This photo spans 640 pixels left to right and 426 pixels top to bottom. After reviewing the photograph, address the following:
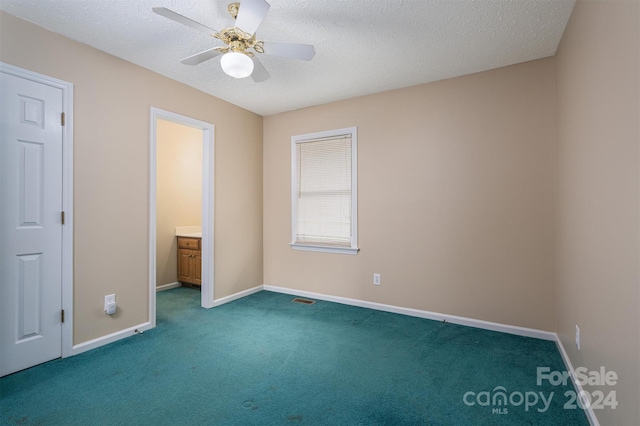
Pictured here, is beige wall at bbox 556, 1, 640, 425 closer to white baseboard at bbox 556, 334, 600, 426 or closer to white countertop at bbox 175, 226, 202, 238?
white baseboard at bbox 556, 334, 600, 426

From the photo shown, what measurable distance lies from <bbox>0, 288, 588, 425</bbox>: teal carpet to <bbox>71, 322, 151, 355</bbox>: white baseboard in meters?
0.07

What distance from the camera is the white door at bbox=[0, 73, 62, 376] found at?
2.20 metres

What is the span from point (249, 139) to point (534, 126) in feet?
11.0

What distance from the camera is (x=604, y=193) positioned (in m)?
1.55

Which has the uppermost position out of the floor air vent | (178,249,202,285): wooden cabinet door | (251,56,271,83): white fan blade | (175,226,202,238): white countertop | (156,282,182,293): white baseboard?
(251,56,271,83): white fan blade

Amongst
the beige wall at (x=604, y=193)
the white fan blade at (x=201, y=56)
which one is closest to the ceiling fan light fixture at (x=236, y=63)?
the white fan blade at (x=201, y=56)

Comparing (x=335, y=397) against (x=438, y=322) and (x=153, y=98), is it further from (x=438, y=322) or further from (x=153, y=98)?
(x=153, y=98)

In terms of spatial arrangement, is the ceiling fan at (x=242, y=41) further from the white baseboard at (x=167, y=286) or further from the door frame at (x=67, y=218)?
the white baseboard at (x=167, y=286)

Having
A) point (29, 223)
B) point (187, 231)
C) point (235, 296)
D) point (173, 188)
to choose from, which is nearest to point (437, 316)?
point (235, 296)

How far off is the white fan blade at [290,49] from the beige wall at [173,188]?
10.5 feet

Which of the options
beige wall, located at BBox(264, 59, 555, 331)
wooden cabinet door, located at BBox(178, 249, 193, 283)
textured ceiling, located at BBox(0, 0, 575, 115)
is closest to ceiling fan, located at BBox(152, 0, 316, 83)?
textured ceiling, located at BBox(0, 0, 575, 115)

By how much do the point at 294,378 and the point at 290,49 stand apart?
7.56 ft

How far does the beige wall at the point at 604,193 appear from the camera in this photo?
4.05ft

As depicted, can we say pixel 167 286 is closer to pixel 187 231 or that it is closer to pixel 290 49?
pixel 187 231
